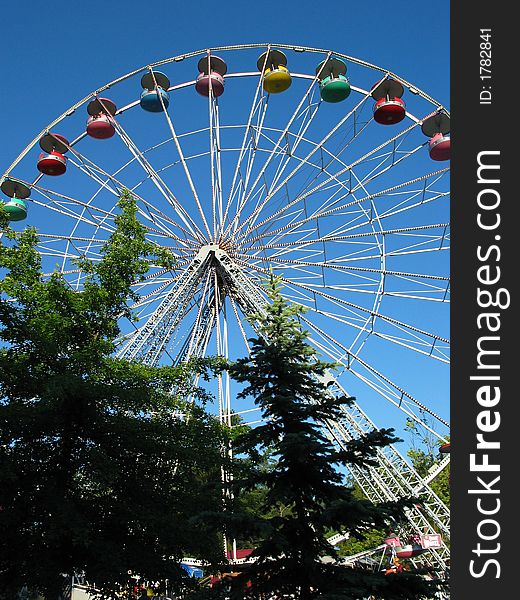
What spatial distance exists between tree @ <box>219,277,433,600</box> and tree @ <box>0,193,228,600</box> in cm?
173

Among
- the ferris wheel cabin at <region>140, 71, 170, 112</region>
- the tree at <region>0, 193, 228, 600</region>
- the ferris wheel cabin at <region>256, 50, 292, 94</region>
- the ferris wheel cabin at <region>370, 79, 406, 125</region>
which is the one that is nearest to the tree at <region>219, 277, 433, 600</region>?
the tree at <region>0, 193, 228, 600</region>

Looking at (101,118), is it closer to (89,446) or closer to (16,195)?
(16,195)

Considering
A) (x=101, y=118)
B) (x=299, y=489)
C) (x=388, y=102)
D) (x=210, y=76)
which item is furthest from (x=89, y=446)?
(x=210, y=76)

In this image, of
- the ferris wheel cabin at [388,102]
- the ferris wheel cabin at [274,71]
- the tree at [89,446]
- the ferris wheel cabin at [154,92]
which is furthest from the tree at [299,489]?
the ferris wheel cabin at [154,92]

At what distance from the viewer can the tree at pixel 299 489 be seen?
6.66 m

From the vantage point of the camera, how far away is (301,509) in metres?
7.43

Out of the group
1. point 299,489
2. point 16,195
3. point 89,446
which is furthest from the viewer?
point 16,195

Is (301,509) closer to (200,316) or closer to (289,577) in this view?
(289,577)

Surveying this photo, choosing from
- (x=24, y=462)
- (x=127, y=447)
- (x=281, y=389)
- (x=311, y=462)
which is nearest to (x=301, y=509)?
(x=311, y=462)

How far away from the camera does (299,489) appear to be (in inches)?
295

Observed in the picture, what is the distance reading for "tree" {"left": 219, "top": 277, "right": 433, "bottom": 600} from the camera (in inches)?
262

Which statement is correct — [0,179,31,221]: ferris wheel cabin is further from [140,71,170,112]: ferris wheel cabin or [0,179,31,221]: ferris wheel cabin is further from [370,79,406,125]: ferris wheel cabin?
[370,79,406,125]: ferris wheel cabin

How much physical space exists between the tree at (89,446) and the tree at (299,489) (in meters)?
1.73

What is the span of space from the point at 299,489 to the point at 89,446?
4435 millimetres
